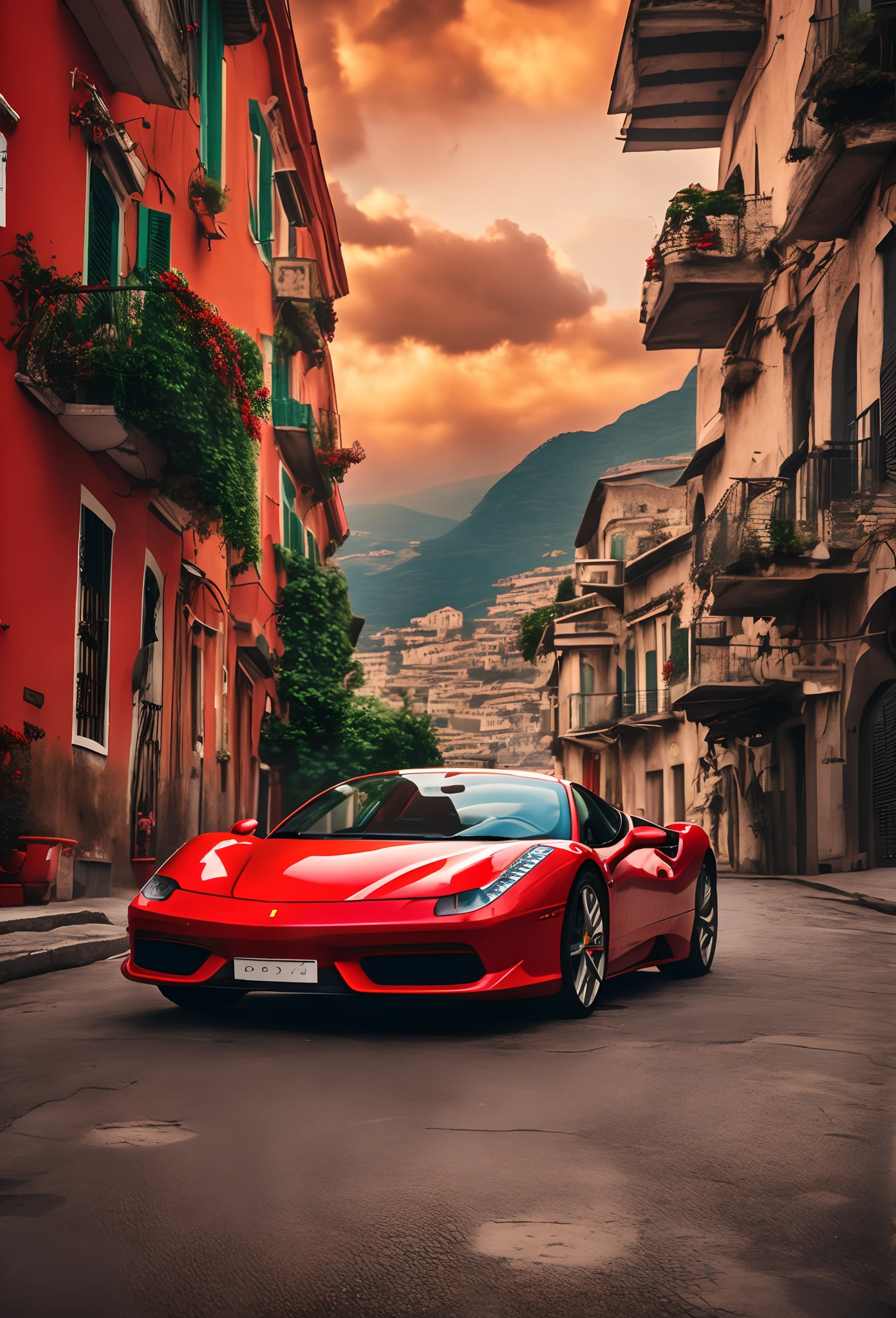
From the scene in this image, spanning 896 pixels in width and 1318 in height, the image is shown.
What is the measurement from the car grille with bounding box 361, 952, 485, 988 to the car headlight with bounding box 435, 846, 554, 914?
183 mm

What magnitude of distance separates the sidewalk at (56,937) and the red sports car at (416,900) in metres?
1.81

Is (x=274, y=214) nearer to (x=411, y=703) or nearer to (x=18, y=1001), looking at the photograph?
(x=411, y=703)

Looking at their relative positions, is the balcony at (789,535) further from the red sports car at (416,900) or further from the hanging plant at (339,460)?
the red sports car at (416,900)

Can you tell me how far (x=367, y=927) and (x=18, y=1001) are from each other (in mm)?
2297

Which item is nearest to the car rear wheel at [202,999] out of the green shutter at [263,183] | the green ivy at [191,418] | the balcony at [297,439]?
the green ivy at [191,418]

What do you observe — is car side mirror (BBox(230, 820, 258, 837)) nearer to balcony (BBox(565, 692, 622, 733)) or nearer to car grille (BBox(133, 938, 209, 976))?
car grille (BBox(133, 938, 209, 976))

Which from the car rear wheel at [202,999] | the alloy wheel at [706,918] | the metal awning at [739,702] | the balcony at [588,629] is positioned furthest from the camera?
the balcony at [588,629]

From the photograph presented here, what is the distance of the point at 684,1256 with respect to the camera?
9.73 ft

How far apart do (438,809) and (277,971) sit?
1.55 meters

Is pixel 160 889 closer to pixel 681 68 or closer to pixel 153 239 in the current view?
pixel 153 239

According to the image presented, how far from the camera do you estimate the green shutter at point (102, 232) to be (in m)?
13.8

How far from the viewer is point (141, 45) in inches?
529

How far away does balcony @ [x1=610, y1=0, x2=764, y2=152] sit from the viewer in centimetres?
2761

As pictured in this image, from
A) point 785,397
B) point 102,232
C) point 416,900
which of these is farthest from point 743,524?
point 416,900
